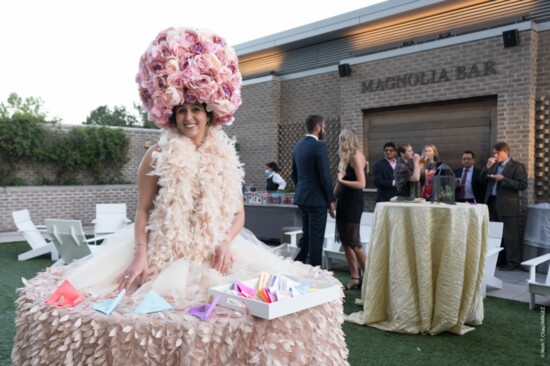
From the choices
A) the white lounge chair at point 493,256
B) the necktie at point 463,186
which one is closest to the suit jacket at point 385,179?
the necktie at point 463,186

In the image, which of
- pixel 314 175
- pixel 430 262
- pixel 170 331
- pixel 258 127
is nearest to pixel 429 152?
pixel 314 175

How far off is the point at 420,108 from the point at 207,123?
316 inches

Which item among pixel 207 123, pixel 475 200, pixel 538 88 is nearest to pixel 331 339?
pixel 207 123

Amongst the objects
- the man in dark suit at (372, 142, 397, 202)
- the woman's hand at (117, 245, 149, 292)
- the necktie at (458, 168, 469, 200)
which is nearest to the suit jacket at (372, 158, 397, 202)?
the man in dark suit at (372, 142, 397, 202)

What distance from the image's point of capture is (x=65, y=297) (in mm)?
1341

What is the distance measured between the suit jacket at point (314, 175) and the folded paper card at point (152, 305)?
12.6 ft

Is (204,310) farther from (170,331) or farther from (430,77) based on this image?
(430,77)

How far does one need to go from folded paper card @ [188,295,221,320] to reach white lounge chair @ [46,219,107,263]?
245 inches

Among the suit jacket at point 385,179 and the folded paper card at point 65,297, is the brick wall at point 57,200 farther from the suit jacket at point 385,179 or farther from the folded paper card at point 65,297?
the folded paper card at point 65,297

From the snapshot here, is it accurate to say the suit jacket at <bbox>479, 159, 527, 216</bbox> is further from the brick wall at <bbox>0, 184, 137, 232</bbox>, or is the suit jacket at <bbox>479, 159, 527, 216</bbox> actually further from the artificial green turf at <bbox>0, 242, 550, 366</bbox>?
the brick wall at <bbox>0, 184, 137, 232</bbox>

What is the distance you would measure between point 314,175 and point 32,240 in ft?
18.0

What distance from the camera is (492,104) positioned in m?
8.12

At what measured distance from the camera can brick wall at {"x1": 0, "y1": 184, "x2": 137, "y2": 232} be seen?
1165cm

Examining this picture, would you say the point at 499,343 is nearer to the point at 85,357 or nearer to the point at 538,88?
the point at 85,357
